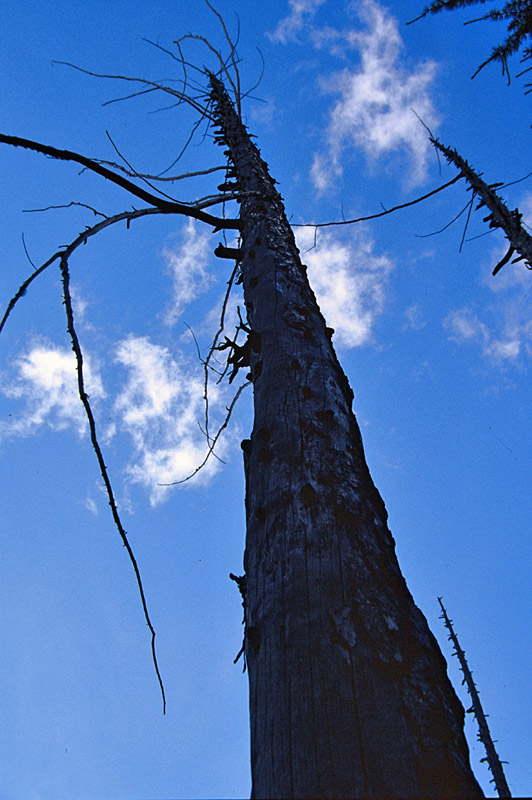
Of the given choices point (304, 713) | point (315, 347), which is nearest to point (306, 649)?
point (304, 713)

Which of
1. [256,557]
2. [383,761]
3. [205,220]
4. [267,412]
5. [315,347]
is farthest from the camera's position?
[205,220]

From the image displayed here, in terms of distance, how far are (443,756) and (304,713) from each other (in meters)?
0.26

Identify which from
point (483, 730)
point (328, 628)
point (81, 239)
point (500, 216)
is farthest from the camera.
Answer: point (483, 730)

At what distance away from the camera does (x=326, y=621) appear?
118 centimetres

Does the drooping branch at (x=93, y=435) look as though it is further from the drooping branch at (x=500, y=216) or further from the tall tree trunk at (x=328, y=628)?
the drooping branch at (x=500, y=216)

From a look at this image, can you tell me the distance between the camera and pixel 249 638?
132cm

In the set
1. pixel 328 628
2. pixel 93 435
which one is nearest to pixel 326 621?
pixel 328 628

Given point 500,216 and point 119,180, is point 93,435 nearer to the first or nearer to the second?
point 119,180

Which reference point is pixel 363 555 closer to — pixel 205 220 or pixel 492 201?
pixel 205 220

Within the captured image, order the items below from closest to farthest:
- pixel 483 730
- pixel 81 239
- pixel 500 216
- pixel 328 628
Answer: pixel 328 628, pixel 81 239, pixel 500 216, pixel 483 730

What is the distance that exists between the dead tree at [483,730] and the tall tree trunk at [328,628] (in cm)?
1191

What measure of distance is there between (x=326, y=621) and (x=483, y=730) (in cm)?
1338

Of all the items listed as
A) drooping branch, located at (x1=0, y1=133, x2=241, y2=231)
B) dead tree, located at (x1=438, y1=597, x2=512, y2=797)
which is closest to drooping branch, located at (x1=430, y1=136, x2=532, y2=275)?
drooping branch, located at (x1=0, y1=133, x2=241, y2=231)

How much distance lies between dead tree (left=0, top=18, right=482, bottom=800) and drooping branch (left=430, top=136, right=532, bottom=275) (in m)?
5.24
